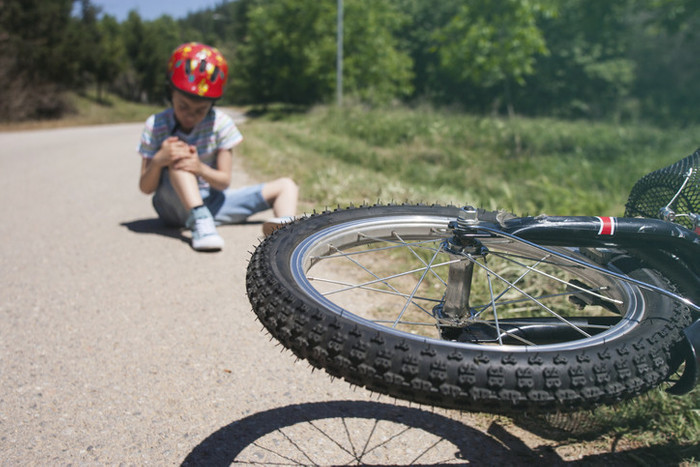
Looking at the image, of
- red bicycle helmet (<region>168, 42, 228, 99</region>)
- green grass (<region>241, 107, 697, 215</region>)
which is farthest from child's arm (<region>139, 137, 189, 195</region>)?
green grass (<region>241, 107, 697, 215</region>)

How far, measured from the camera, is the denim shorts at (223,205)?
4.67 meters

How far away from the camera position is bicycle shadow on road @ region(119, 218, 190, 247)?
15.6 ft

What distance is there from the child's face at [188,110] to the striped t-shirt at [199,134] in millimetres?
54

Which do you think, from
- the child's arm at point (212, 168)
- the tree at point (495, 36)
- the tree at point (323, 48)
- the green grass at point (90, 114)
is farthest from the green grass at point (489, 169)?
the tree at point (323, 48)

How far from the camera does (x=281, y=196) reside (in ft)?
15.0

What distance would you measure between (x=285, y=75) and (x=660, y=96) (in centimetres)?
2420

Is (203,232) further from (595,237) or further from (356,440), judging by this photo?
(595,237)

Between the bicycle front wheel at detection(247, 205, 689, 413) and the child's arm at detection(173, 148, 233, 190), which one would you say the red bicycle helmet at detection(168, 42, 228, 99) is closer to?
the child's arm at detection(173, 148, 233, 190)

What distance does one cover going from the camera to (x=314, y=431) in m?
2.13

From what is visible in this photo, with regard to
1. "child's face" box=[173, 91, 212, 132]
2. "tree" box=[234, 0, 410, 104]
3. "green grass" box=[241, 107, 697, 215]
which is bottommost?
"green grass" box=[241, 107, 697, 215]

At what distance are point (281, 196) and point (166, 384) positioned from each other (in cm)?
234

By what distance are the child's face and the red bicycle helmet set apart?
86 millimetres

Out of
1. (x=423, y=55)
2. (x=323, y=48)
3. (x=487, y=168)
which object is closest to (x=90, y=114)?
(x=323, y=48)

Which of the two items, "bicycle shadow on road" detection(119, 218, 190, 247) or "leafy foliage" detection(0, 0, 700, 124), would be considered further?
"leafy foliage" detection(0, 0, 700, 124)
